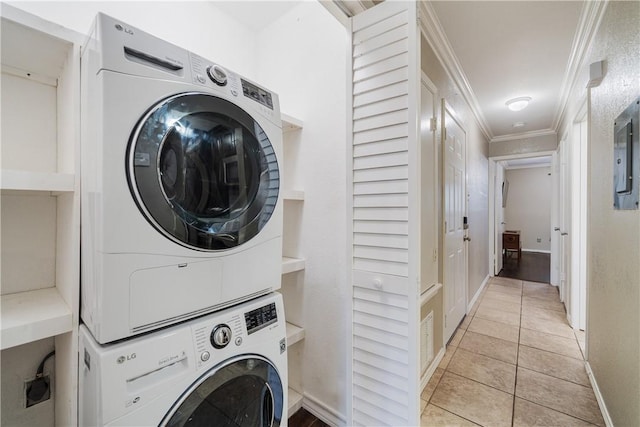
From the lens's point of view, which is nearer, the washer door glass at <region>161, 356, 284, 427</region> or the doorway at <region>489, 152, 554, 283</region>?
the washer door glass at <region>161, 356, 284, 427</region>

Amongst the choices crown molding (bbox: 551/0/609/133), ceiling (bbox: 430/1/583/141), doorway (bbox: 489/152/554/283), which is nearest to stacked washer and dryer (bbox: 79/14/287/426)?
ceiling (bbox: 430/1/583/141)

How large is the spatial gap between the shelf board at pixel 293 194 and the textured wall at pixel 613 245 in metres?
1.51

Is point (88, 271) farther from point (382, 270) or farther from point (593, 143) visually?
point (593, 143)

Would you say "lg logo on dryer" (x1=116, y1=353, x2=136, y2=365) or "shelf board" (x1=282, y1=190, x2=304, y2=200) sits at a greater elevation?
"shelf board" (x1=282, y1=190, x2=304, y2=200)

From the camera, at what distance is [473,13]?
1.75 metres

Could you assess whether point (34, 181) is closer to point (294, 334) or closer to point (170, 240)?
point (170, 240)

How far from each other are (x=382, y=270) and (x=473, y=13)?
1769 mm

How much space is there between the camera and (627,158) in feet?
3.94

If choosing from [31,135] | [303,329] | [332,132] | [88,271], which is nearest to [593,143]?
[332,132]

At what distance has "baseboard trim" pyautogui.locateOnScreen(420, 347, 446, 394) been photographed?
Answer: 1.85 metres

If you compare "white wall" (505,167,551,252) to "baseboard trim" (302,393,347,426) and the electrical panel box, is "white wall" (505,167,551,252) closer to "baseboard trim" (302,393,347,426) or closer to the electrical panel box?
the electrical panel box

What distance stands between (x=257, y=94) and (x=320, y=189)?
2.09 ft

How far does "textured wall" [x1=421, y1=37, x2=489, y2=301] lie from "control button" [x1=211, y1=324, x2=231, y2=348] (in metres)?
1.94

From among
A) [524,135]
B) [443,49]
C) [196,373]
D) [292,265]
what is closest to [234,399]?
[196,373]
